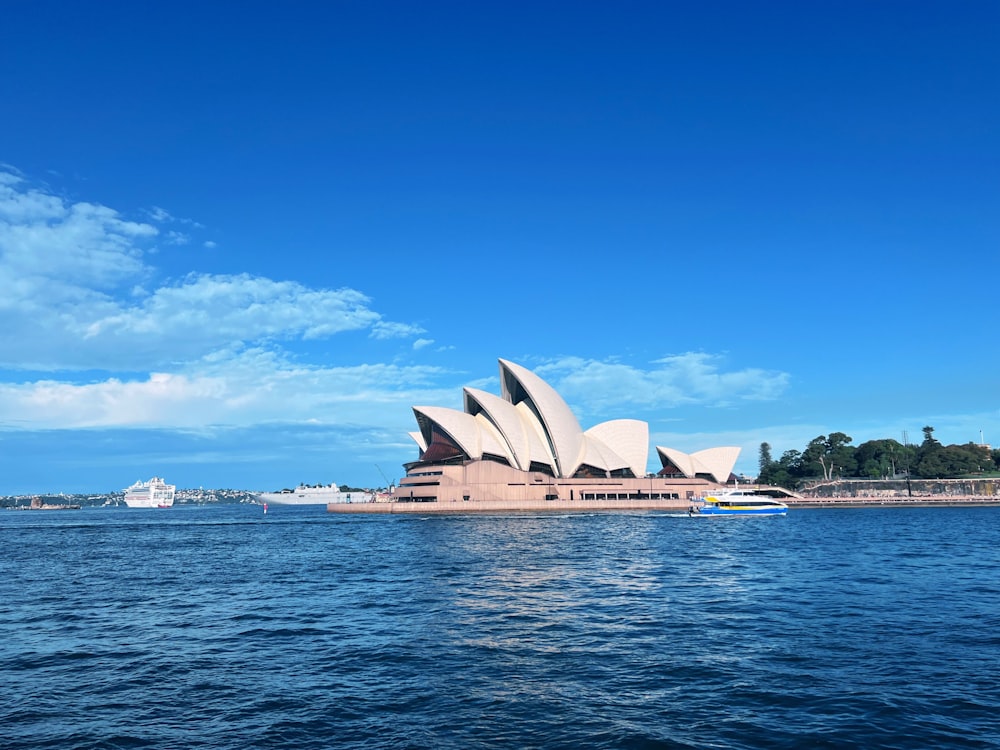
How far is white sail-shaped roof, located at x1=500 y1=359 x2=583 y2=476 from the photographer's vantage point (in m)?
101

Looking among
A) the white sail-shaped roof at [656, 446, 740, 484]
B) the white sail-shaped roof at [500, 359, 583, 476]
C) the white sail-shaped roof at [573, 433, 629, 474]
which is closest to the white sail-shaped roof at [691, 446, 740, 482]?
the white sail-shaped roof at [656, 446, 740, 484]

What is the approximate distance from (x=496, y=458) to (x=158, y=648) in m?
86.5

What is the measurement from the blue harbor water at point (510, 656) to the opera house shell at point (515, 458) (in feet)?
217

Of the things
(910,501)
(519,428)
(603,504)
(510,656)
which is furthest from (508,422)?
(510,656)

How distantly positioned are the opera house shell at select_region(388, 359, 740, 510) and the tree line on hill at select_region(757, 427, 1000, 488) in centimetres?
5464

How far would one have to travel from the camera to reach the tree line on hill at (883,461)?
453ft

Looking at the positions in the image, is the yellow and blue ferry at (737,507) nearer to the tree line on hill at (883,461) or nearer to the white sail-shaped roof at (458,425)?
the white sail-shaped roof at (458,425)

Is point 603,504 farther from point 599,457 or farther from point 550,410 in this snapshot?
point 550,410

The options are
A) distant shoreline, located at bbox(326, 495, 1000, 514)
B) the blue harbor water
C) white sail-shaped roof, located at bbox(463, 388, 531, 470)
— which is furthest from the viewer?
white sail-shaped roof, located at bbox(463, 388, 531, 470)

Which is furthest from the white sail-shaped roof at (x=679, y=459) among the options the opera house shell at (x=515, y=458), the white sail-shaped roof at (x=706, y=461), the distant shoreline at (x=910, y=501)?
the distant shoreline at (x=910, y=501)

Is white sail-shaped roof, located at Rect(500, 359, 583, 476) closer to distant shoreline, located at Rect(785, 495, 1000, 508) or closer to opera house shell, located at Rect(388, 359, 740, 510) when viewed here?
opera house shell, located at Rect(388, 359, 740, 510)

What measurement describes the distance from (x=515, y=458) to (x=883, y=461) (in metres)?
93.7

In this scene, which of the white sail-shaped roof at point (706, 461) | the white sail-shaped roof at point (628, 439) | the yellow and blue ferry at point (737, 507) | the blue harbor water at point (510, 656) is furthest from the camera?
the white sail-shaped roof at point (706, 461)

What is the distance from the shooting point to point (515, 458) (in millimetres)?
102375
